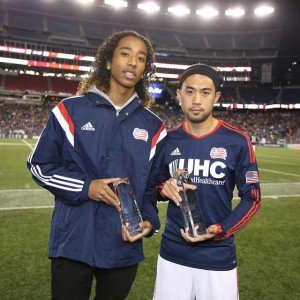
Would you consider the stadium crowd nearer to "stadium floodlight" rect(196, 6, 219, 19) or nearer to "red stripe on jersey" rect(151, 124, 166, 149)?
"stadium floodlight" rect(196, 6, 219, 19)

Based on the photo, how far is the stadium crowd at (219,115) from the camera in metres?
40.9

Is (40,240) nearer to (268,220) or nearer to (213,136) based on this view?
(213,136)

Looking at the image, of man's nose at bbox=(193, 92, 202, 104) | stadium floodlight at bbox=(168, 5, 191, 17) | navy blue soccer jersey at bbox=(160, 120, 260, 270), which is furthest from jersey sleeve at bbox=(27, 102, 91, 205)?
stadium floodlight at bbox=(168, 5, 191, 17)

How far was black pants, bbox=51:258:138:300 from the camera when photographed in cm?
209

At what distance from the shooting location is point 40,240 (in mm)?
5574

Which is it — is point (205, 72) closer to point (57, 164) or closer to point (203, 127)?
point (203, 127)

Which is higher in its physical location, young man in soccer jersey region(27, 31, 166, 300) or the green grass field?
young man in soccer jersey region(27, 31, 166, 300)

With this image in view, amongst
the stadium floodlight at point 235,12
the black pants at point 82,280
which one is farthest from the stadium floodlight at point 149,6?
the black pants at point 82,280

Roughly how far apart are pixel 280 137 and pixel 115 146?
1896 inches

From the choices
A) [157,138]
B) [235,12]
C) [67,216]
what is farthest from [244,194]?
[235,12]

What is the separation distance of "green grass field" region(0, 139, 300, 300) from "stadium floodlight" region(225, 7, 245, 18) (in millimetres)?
49647

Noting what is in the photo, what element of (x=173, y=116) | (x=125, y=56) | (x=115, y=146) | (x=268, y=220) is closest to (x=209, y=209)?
(x=115, y=146)

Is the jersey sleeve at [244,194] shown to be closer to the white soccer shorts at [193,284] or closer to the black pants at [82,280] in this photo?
the white soccer shorts at [193,284]

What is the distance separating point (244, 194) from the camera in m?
2.46
